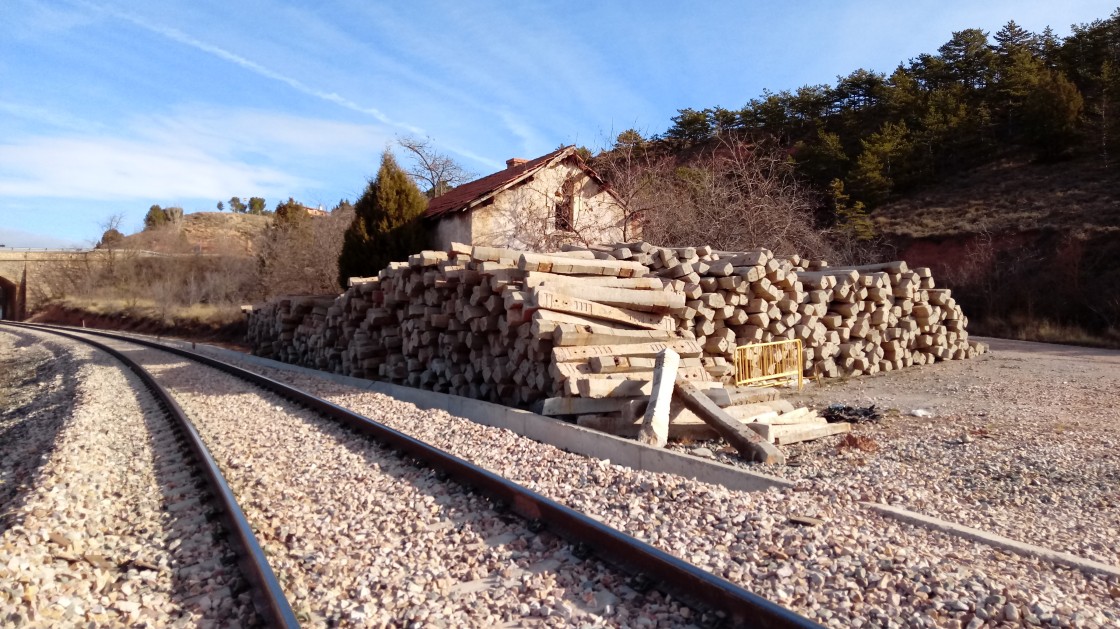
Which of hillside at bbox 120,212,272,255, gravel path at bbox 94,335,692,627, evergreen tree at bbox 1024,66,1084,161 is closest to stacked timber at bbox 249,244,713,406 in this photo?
gravel path at bbox 94,335,692,627

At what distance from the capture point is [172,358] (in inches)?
786

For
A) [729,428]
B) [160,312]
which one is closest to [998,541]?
[729,428]

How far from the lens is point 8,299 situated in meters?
67.8

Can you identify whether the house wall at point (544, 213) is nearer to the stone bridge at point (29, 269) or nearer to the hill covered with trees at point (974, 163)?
the hill covered with trees at point (974, 163)

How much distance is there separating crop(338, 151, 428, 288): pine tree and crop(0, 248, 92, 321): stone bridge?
47.6 metres

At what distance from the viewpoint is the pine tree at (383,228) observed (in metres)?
24.3

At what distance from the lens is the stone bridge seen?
61.0 m

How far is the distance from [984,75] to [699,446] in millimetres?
62405

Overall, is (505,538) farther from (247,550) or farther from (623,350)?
(623,350)

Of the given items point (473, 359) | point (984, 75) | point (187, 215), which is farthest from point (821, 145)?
point (187, 215)

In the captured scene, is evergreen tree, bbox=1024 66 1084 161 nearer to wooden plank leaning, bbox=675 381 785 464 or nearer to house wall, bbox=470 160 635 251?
house wall, bbox=470 160 635 251

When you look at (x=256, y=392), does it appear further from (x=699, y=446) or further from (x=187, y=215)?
(x=187, y=215)

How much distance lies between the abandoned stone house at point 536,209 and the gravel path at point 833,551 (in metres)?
17.2

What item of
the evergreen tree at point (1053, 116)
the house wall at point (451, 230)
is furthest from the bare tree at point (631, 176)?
the evergreen tree at point (1053, 116)
